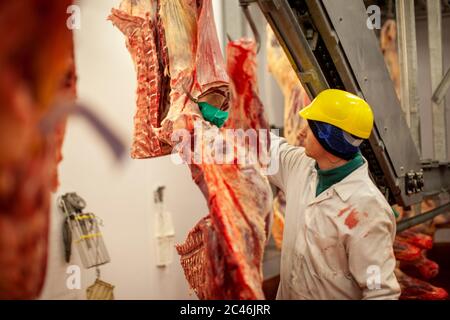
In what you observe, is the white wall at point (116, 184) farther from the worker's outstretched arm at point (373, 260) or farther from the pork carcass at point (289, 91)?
the pork carcass at point (289, 91)

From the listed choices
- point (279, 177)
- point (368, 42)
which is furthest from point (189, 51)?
point (368, 42)

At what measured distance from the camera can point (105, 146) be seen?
1606mm

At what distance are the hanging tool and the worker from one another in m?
0.30

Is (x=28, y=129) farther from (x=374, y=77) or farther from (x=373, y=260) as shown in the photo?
(x=374, y=77)

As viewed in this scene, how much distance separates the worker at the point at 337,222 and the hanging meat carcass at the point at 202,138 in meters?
0.24

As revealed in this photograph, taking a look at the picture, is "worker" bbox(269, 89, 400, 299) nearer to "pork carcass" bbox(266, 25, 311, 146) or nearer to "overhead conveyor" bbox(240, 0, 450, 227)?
"overhead conveyor" bbox(240, 0, 450, 227)

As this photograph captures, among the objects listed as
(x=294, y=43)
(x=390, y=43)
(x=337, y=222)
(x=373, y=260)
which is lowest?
(x=373, y=260)

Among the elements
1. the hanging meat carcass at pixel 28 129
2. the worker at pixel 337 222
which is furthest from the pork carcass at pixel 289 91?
the hanging meat carcass at pixel 28 129

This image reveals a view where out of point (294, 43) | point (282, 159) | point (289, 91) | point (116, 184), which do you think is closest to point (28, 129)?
point (116, 184)

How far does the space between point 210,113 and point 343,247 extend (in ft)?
2.16

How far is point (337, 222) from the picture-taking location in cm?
199

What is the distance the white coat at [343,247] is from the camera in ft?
6.41

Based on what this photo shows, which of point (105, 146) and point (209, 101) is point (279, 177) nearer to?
point (209, 101)
